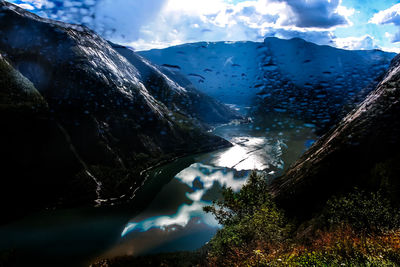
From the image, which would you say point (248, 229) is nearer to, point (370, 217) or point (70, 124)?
point (370, 217)

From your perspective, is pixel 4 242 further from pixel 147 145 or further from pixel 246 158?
pixel 246 158

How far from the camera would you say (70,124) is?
111 metres

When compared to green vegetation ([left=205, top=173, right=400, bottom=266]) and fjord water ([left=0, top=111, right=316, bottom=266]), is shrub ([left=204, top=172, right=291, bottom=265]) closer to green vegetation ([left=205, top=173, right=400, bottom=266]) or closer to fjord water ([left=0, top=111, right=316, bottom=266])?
green vegetation ([left=205, top=173, right=400, bottom=266])

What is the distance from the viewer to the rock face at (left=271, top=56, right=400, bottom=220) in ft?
159

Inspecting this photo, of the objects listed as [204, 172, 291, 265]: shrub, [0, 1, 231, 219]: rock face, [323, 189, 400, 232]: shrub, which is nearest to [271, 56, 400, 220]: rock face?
[204, 172, 291, 265]: shrub

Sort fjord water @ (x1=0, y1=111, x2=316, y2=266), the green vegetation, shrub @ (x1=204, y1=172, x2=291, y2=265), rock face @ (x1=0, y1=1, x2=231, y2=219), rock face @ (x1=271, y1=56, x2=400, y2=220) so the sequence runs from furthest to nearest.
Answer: rock face @ (x1=0, y1=1, x2=231, y2=219) → fjord water @ (x1=0, y1=111, x2=316, y2=266) → rock face @ (x1=271, y1=56, x2=400, y2=220) → shrub @ (x1=204, y1=172, x2=291, y2=265) → the green vegetation

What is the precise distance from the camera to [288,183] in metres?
65.4

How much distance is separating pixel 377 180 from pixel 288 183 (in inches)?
894

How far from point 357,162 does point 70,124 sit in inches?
4625

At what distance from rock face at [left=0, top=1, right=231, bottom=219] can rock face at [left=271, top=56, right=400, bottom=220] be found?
65.1 metres

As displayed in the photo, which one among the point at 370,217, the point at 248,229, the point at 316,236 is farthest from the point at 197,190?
the point at 370,217

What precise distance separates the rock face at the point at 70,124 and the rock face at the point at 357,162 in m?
65.1

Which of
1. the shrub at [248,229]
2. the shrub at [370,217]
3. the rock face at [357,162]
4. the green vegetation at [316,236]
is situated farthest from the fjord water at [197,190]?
the shrub at [370,217]

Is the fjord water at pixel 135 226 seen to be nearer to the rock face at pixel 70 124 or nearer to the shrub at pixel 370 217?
the rock face at pixel 70 124
